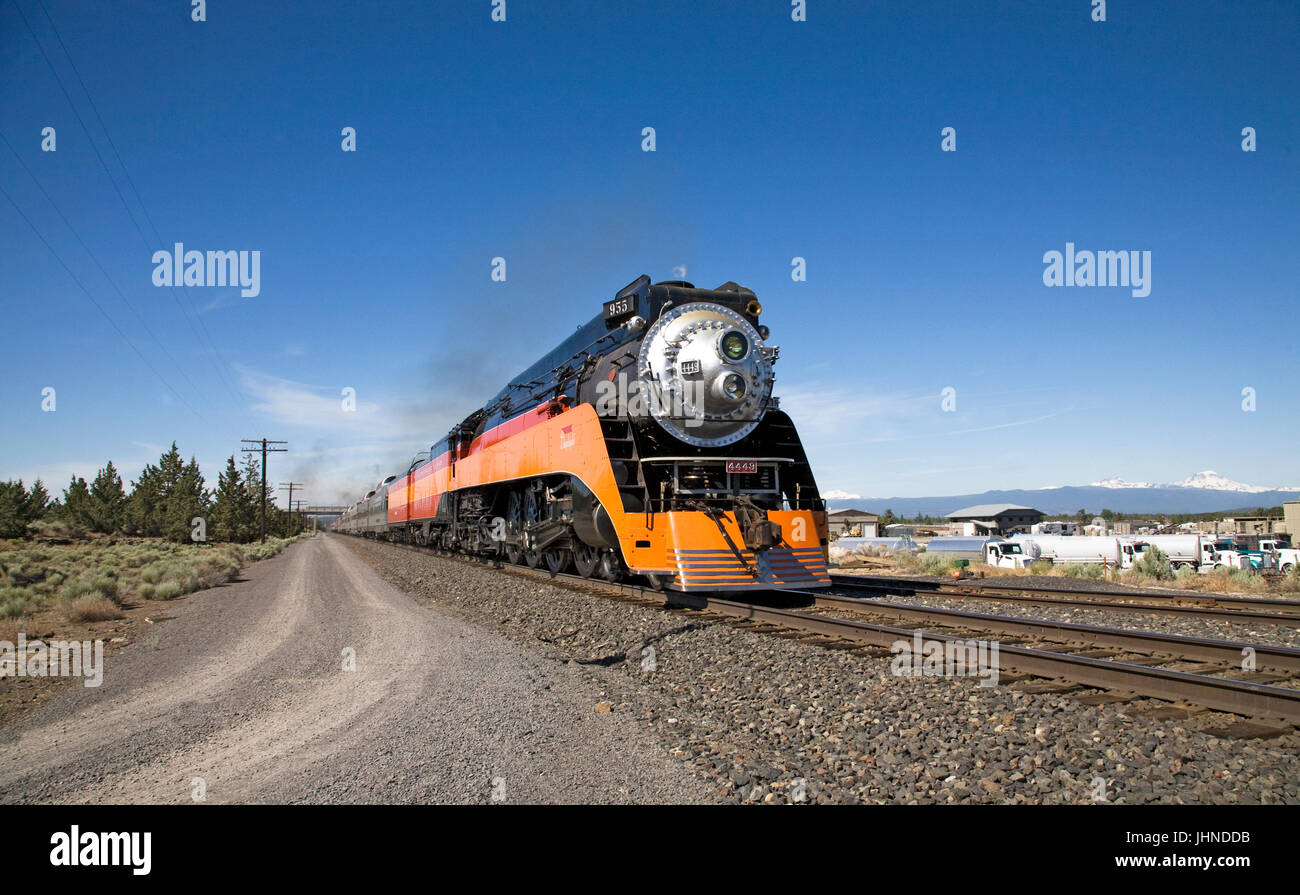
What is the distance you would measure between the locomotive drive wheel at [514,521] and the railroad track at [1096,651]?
676 centimetres

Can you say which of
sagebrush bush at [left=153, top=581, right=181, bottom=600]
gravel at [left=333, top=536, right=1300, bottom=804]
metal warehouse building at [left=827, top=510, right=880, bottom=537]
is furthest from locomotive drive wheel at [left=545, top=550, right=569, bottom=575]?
metal warehouse building at [left=827, top=510, right=880, bottom=537]

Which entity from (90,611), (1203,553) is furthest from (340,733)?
(1203,553)

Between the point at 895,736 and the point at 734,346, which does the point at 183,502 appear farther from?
the point at 895,736

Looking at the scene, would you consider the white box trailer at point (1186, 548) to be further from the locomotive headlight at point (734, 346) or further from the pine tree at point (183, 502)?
the pine tree at point (183, 502)

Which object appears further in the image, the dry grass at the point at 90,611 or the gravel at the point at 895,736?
the dry grass at the point at 90,611

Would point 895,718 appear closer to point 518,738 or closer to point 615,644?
point 518,738

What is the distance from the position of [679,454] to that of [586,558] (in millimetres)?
3594

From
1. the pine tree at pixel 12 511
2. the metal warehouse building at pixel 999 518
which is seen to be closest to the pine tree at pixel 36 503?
the pine tree at pixel 12 511

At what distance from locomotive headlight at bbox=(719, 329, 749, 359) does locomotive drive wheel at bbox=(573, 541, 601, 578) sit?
4519 mm

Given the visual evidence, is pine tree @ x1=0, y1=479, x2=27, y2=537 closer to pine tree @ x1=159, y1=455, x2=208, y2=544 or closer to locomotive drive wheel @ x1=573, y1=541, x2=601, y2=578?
pine tree @ x1=159, y1=455, x2=208, y2=544

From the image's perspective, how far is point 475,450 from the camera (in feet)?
65.2

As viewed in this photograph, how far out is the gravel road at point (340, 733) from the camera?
408cm
